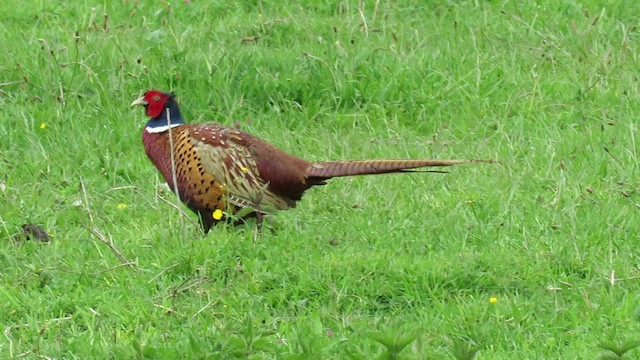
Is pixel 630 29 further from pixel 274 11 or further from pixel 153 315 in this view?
pixel 153 315

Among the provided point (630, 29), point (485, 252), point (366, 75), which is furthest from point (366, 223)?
point (630, 29)

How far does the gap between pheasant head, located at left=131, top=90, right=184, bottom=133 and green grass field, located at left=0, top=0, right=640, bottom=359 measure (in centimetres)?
28

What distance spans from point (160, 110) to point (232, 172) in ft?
2.04

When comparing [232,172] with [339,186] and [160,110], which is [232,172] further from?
[339,186]

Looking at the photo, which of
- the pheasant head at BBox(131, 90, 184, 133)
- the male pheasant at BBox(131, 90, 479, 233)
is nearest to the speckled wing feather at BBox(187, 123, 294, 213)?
the male pheasant at BBox(131, 90, 479, 233)

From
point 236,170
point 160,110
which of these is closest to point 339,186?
point 236,170

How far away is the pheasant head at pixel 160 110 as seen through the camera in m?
6.43

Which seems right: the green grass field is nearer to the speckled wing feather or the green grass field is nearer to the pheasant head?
the speckled wing feather

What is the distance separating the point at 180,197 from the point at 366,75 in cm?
187

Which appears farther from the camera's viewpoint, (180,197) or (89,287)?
(180,197)

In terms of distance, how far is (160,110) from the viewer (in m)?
6.46

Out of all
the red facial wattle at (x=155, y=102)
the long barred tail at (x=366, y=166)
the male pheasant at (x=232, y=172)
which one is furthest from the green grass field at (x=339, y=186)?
the red facial wattle at (x=155, y=102)

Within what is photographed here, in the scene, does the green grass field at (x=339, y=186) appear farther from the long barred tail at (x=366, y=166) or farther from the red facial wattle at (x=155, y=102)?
the red facial wattle at (x=155, y=102)

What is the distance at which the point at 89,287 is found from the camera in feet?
17.6
